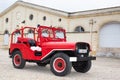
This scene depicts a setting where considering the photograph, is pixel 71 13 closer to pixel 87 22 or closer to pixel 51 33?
pixel 87 22

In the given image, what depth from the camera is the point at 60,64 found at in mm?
10953

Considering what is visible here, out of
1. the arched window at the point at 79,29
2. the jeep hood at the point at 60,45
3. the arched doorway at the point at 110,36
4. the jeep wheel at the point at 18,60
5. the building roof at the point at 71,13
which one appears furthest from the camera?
the arched window at the point at 79,29

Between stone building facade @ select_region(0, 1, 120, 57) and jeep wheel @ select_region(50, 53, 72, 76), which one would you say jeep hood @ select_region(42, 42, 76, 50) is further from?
stone building facade @ select_region(0, 1, 120, 57)

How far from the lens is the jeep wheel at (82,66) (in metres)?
12.0

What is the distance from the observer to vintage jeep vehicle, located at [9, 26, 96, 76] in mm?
10797

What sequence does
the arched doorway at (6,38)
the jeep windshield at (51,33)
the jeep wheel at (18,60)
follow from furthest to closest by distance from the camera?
1. the arched doorway at (6,38)
2. the jeep wheel at (18,60)
3. the jeep windshield at (51,33)

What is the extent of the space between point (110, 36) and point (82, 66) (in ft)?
46.8

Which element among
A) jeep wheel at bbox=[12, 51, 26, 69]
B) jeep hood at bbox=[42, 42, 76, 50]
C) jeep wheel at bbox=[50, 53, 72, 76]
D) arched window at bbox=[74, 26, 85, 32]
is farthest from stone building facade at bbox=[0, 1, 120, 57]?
jeep wheel at bbox=[50, 53, 72, 76]

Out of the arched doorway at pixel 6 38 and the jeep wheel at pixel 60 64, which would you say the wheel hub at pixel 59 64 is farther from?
the arched doorway at pixel 6 38

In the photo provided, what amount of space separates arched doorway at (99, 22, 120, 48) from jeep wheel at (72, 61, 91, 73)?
1381 cm

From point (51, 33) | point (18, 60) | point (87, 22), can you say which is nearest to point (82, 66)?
point (51, 33)

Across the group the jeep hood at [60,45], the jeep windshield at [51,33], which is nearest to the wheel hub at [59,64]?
the jeep hood at [60,45]

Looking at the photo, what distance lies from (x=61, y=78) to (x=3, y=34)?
96.4ft

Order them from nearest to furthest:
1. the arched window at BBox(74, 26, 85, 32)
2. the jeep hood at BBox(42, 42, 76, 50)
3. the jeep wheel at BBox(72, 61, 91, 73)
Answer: the jeep hood at BBox(42, 42, 76, 50)
the jeep wheel at BBox(72, 61, 91, 73)
the arched window at BBox(74, 26, 85, 32)
